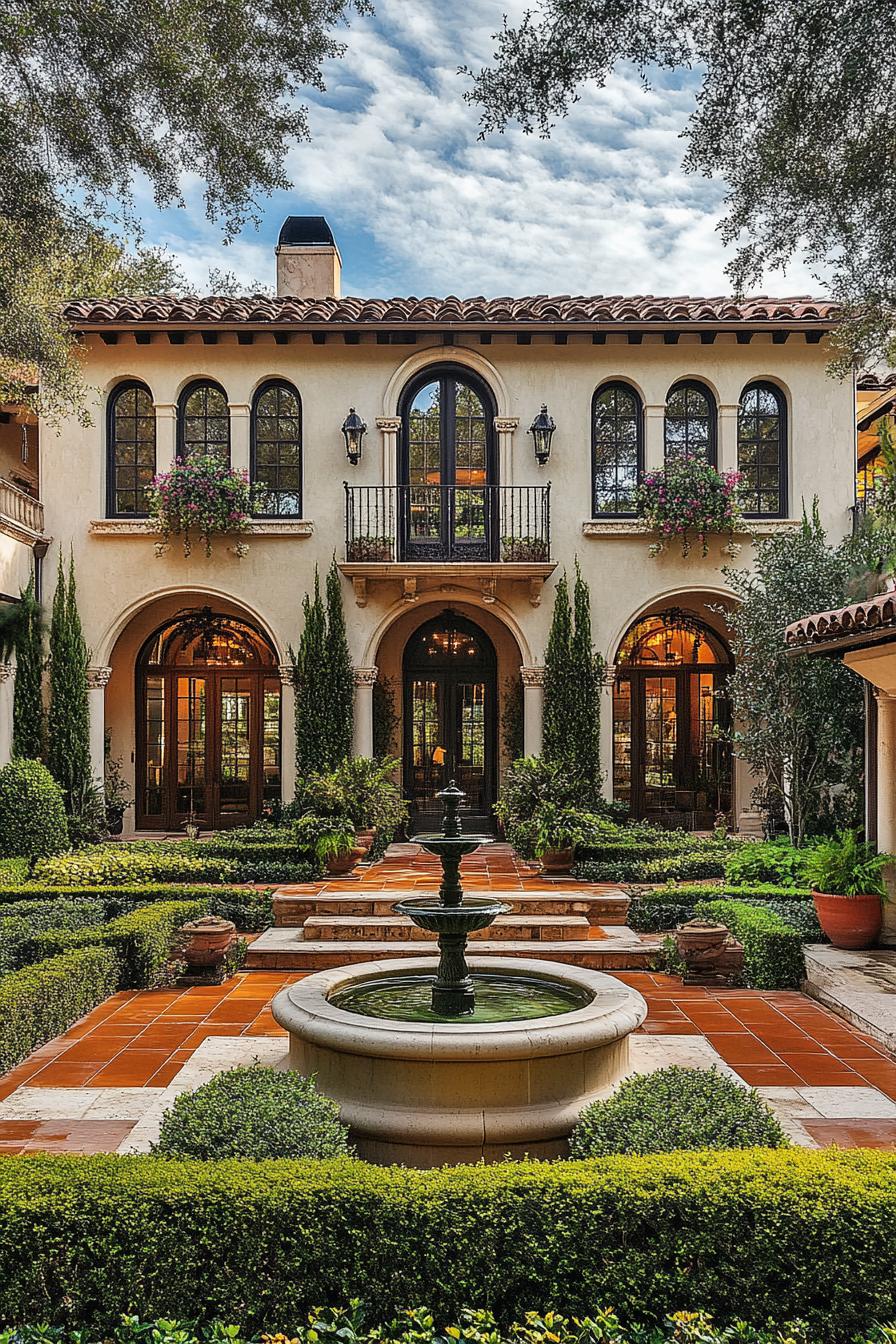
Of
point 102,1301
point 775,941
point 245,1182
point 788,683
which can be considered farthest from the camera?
point 788,683

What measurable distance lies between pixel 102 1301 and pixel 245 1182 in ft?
1.94

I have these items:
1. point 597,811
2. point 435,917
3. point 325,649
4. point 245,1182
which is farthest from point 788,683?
point 245,1182

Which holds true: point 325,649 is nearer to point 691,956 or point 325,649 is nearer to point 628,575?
point 628,575

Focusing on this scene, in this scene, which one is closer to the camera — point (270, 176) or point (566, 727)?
point (270, 176)

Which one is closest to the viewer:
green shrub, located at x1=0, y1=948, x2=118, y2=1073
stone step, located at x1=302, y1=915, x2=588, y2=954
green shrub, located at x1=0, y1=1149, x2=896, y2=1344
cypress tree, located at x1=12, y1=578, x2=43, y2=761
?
green shrub, located at x1=0, y1=1149, x2=896, y2=1344

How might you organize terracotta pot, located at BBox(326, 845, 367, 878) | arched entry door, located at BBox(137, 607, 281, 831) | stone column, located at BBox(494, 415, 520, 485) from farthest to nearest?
1. arched entry door, located at BBox(137, 607, 281, 831)
2. stone column, located at BBox(494, 415, 520, 485)
3. terracotta pot, located at BBox(326, 845, 367, 878)

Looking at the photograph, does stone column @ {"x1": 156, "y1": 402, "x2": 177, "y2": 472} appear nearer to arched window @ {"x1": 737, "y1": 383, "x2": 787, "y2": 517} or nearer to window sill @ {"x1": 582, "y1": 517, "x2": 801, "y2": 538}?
window sill @ {"x1": 582, "y1": 517, "x2": 801, "y2": 538}

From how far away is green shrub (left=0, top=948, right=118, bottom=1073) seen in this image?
6.68m

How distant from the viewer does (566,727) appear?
15.2 m

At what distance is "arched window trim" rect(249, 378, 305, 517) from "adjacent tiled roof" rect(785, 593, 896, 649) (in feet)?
26.4

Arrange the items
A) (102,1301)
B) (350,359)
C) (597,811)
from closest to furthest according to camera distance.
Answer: (102,1301) < (597,811) < (350,359)

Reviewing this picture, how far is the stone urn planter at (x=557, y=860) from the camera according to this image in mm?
12500

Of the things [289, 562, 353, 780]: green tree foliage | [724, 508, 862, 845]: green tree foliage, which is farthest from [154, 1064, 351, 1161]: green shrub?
[289, 562, 353, 780]: green tree foliage

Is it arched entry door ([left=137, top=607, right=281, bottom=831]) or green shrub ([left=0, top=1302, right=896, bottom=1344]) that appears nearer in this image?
green shrub ([left=0, top=1302, right=896, bottom=1344])
